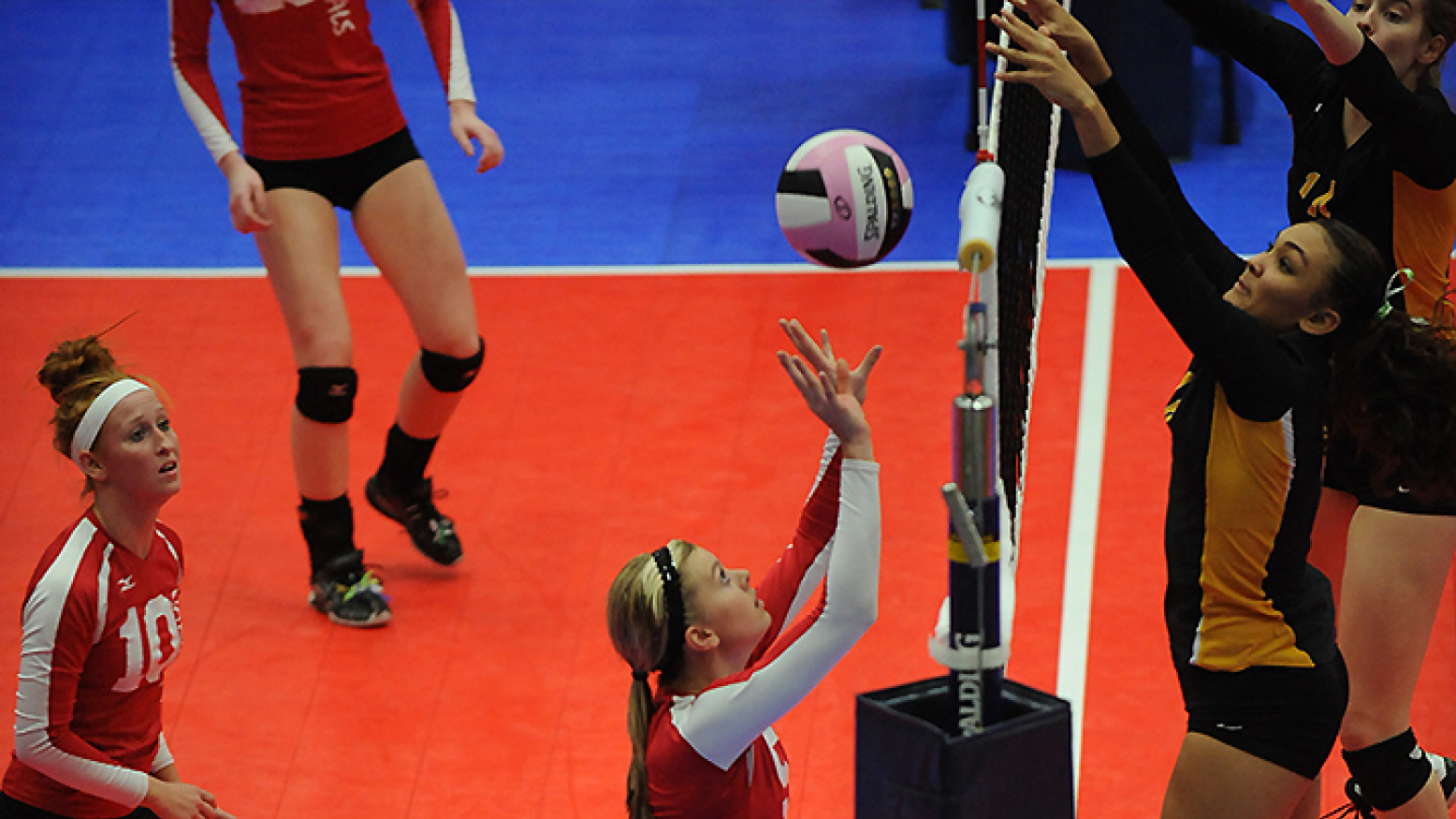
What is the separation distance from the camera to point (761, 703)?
135 inches

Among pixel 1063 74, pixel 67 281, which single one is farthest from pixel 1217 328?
pixel 67 281

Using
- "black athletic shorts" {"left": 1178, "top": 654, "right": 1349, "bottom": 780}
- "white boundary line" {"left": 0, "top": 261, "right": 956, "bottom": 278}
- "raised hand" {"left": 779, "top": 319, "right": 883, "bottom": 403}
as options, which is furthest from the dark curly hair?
"white boundary line" {"left": 0, "top": 261, "right": 956, "bottom": 278}

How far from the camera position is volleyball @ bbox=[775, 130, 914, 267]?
4.75 m

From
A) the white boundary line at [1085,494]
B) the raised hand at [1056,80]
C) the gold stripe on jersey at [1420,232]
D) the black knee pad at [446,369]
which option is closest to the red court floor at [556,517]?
the white boundary line at [1085,494]

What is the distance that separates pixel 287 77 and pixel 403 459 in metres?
1.32

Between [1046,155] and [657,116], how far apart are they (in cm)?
452

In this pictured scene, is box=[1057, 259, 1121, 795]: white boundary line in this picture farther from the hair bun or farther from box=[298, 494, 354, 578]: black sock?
the hair bun

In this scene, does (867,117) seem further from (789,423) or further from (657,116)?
(789,423)

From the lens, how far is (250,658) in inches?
238

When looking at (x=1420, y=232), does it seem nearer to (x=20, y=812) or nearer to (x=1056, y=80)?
(x=1056, y=80)

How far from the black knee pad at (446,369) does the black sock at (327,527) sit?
0.47 meters

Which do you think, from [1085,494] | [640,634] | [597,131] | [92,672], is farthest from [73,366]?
[597,131]

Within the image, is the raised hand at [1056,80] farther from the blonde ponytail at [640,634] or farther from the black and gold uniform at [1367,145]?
the blonde ponytail at [640,634]

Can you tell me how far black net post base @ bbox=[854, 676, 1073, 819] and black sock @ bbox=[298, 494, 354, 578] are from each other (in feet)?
10.5
